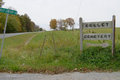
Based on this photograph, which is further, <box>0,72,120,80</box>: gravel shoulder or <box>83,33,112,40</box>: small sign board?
<box>83,33,112,40</box>: small sign board

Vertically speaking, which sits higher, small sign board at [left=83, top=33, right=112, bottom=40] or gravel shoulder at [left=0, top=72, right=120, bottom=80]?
small sign board at [left=83, top=33, right=112, bottom=40]

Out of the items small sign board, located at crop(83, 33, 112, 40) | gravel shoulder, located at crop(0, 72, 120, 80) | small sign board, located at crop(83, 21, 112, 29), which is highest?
small sign board, located at crop(83, 21, 112, 29)

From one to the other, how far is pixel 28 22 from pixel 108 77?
87.5m

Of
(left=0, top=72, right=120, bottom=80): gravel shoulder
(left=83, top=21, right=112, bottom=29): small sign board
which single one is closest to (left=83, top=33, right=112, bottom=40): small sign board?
(left=83, top=21, right=112, bottom=29): small sign board

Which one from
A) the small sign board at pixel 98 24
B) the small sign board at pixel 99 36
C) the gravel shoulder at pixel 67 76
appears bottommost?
the gravel shoulder at pixel 67 76

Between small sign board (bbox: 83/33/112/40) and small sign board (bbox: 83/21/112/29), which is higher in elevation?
small sign board (bbox: 83/21/112/29)

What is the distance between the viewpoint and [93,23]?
15.9 ft

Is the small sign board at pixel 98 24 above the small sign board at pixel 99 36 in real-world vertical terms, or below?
above

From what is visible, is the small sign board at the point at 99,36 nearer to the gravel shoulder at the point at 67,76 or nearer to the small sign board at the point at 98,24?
the small sign board at the point at 98,24

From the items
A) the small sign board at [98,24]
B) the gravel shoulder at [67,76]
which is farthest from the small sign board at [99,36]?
the gravel shoulder at [67,76]

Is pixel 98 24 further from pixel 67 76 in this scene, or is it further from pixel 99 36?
pixel 67 76

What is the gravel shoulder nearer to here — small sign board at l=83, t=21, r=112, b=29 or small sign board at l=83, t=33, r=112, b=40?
small sign board at l=83, t=33, r=112, b=40

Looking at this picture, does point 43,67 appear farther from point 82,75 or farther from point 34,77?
point 82,75

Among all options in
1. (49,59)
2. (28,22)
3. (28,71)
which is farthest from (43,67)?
(28,22)
